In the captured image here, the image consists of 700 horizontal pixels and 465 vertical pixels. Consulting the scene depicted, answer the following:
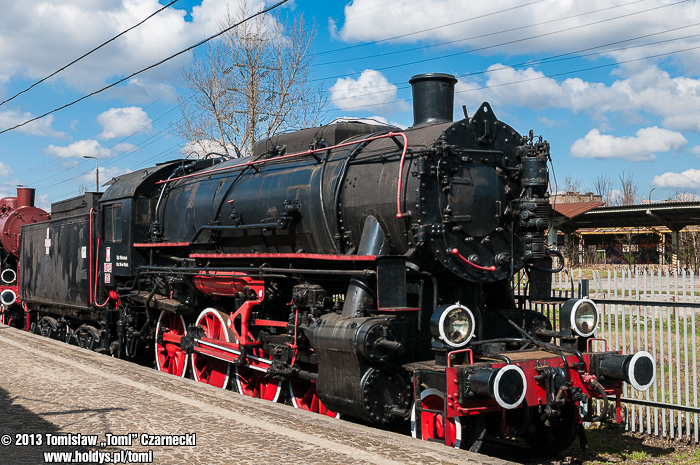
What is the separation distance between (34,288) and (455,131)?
41.6ft

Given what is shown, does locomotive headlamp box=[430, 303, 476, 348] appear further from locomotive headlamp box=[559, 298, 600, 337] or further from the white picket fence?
the white picket fence

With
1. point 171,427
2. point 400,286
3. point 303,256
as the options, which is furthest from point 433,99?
point 171,427

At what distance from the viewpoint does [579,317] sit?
6.84 m

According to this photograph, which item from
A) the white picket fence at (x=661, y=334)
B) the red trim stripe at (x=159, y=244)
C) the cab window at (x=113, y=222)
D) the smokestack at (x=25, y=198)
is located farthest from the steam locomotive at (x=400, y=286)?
the smokestack at (x=25, y=198)

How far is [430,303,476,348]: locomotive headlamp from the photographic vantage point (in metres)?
5.97

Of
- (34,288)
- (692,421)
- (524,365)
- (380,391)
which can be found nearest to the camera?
(524,365)

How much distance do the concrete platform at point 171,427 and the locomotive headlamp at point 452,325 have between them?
0.94 m

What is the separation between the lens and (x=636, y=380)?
627 cm

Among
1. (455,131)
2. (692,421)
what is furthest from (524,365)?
(692,421)

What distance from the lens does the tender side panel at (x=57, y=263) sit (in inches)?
503

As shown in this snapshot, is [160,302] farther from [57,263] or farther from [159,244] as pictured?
[57,263]

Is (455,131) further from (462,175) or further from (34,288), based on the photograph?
(34,288)

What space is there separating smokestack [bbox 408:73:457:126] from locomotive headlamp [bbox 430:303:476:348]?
95.4 inches

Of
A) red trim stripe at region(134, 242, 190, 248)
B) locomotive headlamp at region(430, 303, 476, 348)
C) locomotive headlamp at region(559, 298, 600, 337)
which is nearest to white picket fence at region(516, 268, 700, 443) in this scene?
locomotive headlamp at region(559, 298, 600, 337)
